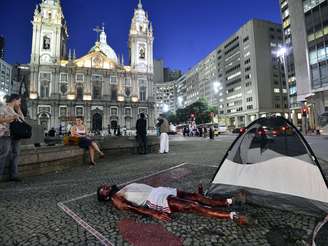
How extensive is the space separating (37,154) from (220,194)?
4850 millimetres

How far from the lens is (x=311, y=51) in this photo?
33.0m

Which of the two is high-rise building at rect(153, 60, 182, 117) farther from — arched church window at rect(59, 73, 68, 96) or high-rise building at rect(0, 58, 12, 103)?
arched church window at rect(59, 73, 68, 96)

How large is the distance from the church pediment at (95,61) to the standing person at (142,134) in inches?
2043

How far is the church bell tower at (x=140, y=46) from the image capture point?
191 ft

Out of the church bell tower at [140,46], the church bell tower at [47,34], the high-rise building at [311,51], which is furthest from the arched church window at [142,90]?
the high-rise building at [311,51]

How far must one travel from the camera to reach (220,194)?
331 centimetres

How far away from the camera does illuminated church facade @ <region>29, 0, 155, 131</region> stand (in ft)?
165

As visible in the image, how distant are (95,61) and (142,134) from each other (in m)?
53.1

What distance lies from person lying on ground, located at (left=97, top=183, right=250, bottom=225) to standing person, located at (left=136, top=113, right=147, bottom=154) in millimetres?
6303

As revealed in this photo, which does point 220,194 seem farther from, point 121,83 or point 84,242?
point 121,83

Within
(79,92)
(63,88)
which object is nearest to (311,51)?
(79,92)

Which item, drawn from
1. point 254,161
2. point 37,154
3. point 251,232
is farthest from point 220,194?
point 37,154

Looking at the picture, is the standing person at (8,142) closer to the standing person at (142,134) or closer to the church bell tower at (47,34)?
the standing person at (142,134)

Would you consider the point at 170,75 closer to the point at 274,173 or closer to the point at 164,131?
the point at 164,131
